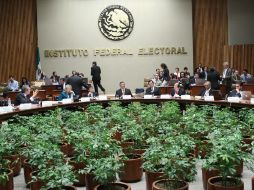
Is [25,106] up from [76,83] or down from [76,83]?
down

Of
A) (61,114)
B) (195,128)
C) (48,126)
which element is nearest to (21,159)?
(48,126)

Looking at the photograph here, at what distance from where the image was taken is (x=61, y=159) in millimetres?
4984

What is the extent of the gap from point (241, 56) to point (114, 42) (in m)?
5.41

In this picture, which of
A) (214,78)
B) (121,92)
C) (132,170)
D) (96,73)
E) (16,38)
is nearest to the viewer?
(132,170)

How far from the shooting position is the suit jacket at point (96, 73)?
17.1m

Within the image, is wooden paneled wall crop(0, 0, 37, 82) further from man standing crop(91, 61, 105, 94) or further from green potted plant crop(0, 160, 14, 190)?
green potted plant crop(0, 160, 14, 190)

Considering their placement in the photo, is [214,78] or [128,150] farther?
[214,78]

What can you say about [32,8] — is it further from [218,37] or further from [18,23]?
[218,37]

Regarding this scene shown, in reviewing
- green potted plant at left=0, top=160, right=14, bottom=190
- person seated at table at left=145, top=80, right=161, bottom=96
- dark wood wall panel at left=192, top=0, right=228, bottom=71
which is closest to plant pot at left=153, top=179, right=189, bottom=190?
green potted plant at left=0, top=160, right=14, bottom=190

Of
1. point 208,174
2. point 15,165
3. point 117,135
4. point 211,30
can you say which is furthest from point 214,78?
point 15,165

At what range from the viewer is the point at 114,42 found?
18.5 m

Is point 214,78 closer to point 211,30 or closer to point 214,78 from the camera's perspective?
point 214,78

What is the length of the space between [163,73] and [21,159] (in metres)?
9.58

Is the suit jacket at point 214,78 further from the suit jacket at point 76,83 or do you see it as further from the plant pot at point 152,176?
the plant pot at point 152,176
